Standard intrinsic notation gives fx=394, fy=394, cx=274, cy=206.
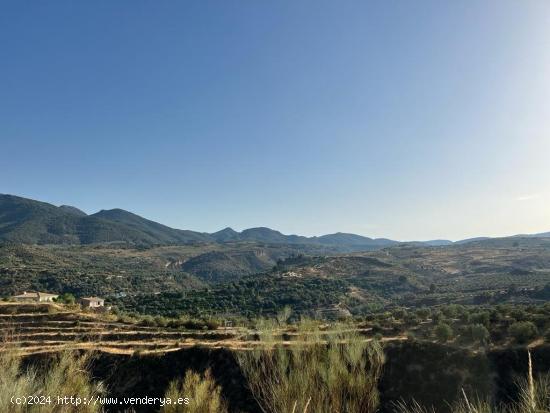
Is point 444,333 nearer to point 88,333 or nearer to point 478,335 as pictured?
point 478,335

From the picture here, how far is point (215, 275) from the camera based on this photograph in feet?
576

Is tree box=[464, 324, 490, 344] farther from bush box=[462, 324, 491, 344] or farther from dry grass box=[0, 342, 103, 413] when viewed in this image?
dry grass box=[0, 342, 103, 413]

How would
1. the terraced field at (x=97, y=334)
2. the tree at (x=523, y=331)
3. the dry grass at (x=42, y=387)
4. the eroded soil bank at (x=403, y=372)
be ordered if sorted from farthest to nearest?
the terraced field at (x=97, y=334)
the tree at (x=523, y=331)
the eroded soil bank at (x=403, y=372)
the dry grass at (x=42, y=387)

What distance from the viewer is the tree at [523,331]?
2636cm

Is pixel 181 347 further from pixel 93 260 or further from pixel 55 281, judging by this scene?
pixel 93 260

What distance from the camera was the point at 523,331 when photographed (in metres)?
26.7

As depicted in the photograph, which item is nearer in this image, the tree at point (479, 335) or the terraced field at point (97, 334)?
the tree at point (479, 335)

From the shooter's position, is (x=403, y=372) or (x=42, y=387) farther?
(x=403, y=372)

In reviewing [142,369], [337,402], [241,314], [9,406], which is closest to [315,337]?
[337,402]

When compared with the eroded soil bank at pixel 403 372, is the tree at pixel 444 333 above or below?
above

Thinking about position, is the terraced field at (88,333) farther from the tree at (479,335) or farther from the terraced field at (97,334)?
the tree at (479,335)

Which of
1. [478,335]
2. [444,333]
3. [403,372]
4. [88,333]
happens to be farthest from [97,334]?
[478,335]

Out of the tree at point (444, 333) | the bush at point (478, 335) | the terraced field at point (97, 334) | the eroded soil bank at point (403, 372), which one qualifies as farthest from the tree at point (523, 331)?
the terraced field at point (97, 334)

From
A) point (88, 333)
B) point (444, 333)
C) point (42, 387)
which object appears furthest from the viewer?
point (88, 333)
